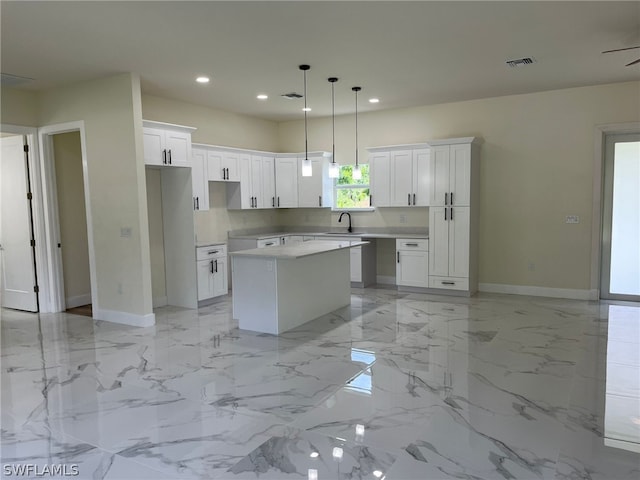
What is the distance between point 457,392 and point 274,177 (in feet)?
17.9

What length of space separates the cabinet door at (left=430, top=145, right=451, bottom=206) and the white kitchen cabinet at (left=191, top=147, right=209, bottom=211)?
3308 mm

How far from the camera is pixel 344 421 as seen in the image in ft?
9.71

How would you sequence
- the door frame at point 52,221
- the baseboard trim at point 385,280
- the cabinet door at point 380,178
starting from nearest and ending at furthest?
the door frame at point 52,221 → the cabinet door at point 380,178 → the baseboard trim at point 385,280

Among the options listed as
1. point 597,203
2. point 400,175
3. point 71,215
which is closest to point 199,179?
point 71,215

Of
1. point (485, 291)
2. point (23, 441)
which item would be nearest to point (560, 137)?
point (485, 291)

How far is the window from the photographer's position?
7961mm

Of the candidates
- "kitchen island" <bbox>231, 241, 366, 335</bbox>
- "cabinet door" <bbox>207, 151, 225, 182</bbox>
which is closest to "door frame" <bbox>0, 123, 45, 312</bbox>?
"cabinet door" <bbox>207, 151, 225, 182</bbox>

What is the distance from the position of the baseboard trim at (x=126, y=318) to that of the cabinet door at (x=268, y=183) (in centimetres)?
298

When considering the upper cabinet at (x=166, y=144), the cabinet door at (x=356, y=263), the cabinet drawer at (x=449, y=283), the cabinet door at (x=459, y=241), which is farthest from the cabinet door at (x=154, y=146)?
the cabinet drawer at (x=449, y=283)

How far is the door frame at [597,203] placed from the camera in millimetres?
6102

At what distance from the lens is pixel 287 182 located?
805 centimetres

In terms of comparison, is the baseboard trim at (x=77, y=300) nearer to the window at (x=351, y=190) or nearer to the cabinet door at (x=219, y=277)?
the cabinet door at (x=219, y=277)

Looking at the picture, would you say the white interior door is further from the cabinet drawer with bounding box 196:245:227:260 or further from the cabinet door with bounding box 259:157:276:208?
the cabinet door with bounding box 259:157:276:208

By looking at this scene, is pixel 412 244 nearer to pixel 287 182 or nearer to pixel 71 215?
pixel 287 182
